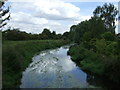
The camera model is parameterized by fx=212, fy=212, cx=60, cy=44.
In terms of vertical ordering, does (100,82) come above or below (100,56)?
below

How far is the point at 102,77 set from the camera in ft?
53.0

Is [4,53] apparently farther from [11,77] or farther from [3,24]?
[3,24]

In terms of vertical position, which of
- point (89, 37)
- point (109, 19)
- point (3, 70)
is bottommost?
point (3, 70)

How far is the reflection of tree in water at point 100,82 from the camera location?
46.8 feet

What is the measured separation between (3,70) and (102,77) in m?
7.37

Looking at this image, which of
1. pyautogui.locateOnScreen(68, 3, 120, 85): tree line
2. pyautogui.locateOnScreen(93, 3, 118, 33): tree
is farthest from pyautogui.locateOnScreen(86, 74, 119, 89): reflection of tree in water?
pyautogui.locateOnScreen(93, 3, 118, 33): tree

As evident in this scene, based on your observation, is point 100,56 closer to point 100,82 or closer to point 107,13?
point 100,82

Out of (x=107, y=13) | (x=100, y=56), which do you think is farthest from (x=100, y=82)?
(x=107, y=13)

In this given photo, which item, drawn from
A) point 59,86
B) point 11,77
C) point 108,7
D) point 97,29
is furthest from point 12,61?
point 108,7

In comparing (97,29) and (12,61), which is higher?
(97,29)

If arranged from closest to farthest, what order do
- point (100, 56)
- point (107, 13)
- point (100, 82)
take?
point (100, 82) → point (100, 56) → point (107, 13)

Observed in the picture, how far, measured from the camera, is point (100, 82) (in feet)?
50.0

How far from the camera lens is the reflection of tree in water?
46.8 feet

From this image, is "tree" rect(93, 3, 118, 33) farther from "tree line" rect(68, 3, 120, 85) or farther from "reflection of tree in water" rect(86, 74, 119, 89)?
"reflection of tree in water" rect(86, 74, 119, 89)
